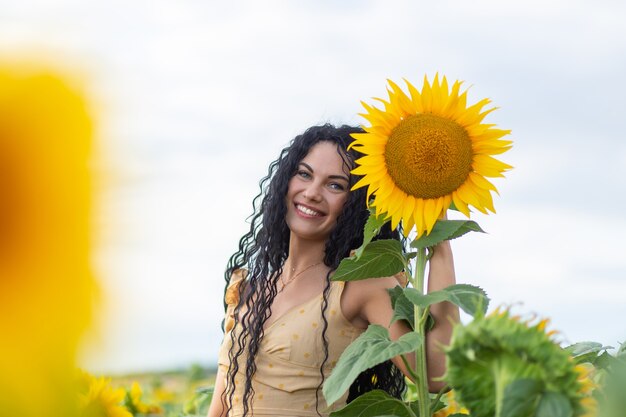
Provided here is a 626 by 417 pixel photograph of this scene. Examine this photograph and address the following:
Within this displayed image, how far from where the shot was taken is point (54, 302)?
234 millimetres

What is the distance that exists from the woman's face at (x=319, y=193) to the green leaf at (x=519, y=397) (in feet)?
4.63

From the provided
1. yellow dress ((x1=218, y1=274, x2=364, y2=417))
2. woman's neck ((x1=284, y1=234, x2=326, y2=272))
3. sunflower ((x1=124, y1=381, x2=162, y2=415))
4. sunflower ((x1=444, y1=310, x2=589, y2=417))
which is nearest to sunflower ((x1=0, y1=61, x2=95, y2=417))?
sunflower ((x1=444, y1=310, x2=589, y2=417))

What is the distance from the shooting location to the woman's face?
2350mm

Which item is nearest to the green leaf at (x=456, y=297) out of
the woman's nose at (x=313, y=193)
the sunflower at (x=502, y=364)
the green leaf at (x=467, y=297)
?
the green leaf at (x=467, y=297)

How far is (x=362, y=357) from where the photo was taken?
4.66ft

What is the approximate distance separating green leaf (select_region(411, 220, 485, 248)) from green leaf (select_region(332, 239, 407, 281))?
6 cm

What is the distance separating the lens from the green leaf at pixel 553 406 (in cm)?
95

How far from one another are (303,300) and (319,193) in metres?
0.33

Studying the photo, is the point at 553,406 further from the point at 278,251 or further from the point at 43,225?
the point at 278,251

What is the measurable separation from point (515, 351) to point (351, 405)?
67 centimetres

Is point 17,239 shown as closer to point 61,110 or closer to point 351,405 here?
point 61,110

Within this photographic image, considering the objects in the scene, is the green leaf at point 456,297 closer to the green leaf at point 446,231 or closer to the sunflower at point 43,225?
the green leaf at point 446,231

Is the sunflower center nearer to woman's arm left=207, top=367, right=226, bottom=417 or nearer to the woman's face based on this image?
the woman's face

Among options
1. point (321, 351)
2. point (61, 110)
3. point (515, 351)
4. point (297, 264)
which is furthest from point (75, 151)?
point (297, 264)
